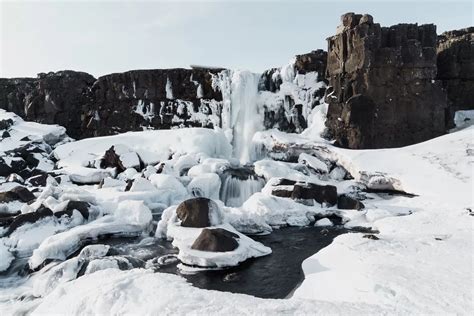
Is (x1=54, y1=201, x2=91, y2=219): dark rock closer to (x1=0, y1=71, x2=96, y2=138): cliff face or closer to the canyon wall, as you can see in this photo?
the canyon wall

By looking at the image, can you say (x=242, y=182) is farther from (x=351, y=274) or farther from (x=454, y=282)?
(x=454, y=282)

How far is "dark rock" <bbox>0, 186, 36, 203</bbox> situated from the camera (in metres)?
15.8

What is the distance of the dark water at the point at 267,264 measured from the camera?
330 inches

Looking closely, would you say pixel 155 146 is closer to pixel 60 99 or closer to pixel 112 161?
pixel 112 161

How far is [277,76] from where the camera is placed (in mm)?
29078

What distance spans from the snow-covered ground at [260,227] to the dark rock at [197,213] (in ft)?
1.54

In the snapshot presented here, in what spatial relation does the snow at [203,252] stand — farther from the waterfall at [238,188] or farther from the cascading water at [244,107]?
the cascading water at [244,107]

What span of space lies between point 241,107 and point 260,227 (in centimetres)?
1815

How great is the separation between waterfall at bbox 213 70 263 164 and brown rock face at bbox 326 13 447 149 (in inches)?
323

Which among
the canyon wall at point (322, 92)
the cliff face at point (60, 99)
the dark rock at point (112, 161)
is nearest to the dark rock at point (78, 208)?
the dark rock at point (112, 161)

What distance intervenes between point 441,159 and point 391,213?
18.6 ft

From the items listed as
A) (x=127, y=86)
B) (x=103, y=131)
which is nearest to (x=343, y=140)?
(x=127, y=86)

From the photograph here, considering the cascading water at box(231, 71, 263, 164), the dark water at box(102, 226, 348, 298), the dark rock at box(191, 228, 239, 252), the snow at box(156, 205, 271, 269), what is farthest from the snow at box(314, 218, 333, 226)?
the cascading water at box(231, 71, 263, 164)

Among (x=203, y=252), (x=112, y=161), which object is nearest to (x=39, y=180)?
(x=112, y=161)
